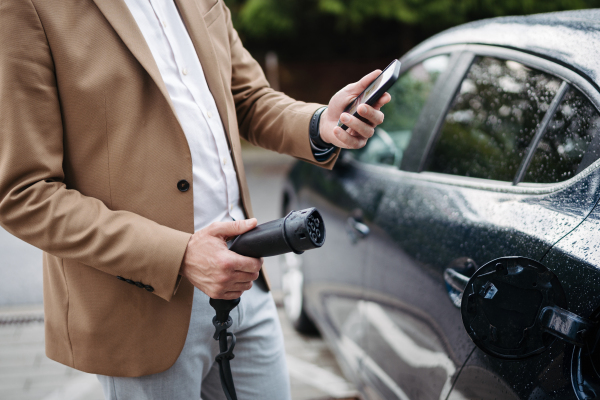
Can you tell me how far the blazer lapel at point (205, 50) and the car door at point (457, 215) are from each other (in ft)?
2.53

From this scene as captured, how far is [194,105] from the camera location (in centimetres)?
125

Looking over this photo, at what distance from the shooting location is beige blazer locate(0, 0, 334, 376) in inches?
40.9

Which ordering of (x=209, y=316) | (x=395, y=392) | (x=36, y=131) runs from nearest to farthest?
(x=36, y=131)
(x=209, y=316)
(x=395, y=392)

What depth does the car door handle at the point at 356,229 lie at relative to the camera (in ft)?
7.02

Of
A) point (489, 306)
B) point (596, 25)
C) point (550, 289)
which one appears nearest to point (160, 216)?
point (489, 306)

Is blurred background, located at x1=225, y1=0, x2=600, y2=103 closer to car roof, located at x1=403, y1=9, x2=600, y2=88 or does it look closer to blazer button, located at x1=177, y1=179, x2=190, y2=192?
car roof, located at x1=403, y1=9, x2=600, y2=88

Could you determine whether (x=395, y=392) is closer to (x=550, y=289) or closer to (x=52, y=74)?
(x=550, y=289)

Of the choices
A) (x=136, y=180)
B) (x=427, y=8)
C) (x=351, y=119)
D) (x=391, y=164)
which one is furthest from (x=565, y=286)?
(x=427, y=8)

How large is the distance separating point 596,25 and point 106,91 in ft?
4.31

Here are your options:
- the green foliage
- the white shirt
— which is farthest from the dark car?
the green foliage

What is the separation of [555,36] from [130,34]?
1.20 metres

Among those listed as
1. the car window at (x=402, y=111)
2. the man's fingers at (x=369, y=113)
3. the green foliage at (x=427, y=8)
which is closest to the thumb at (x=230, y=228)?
the man's fingers at (x=369, y=113)

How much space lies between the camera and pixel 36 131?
3.44 ft

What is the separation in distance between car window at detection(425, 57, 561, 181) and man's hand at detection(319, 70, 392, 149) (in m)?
0.60
